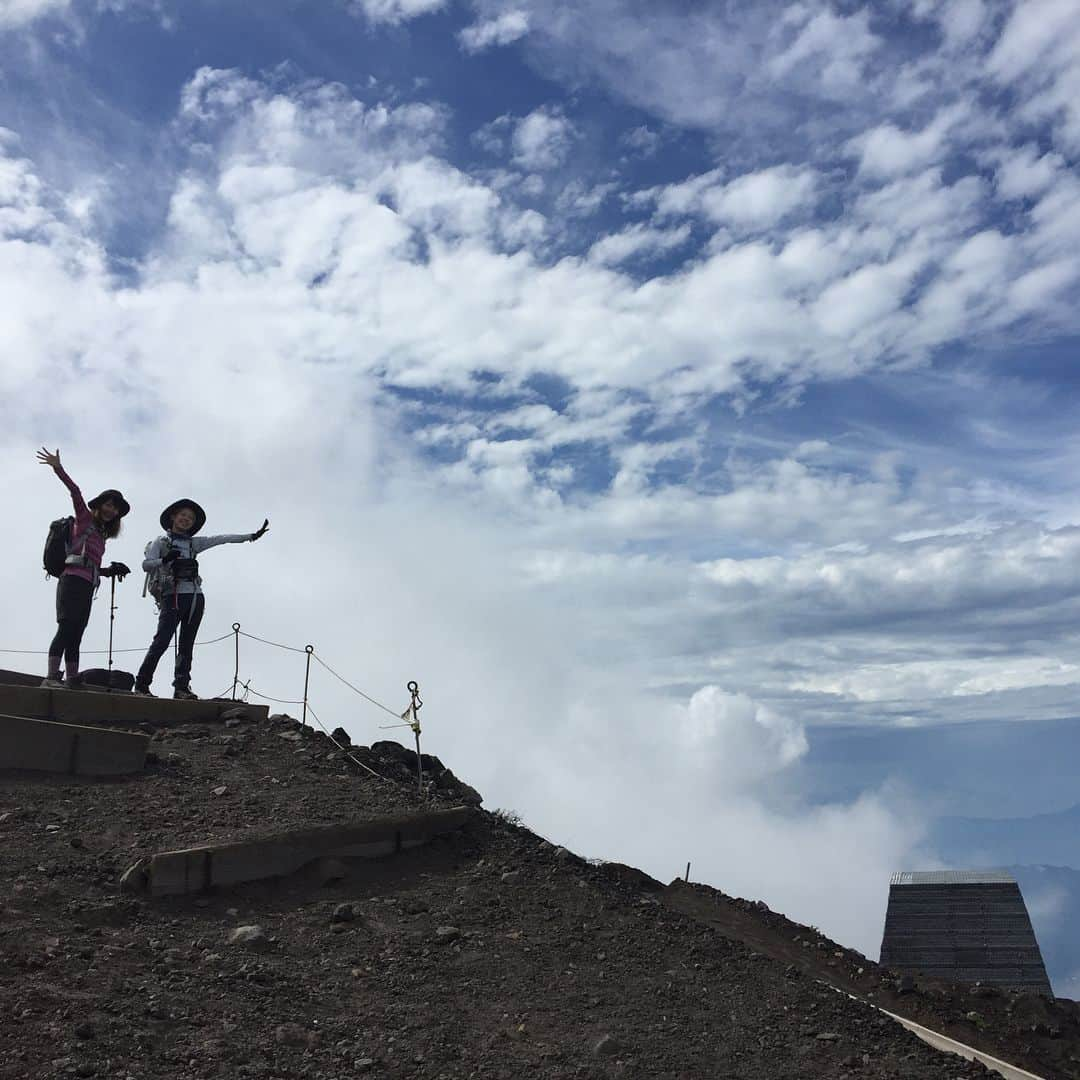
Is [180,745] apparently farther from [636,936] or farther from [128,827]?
[636,936]

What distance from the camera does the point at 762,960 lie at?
372 inches

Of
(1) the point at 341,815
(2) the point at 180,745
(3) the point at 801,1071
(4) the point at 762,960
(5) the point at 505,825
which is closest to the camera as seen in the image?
(3) the point at 801,1071

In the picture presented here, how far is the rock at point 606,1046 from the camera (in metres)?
7.33

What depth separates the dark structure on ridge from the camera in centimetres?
1523

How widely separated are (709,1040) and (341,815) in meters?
4.32

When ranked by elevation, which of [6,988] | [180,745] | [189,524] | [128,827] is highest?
[189,524]

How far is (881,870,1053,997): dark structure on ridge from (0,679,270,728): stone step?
32.2ft

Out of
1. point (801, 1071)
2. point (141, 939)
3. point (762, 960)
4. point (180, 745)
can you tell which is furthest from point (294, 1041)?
point (180, 745)

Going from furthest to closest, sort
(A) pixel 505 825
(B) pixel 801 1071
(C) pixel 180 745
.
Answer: (C) pixel 180 745 < (A) pixel 505 825 < (B) pixel 801 1071

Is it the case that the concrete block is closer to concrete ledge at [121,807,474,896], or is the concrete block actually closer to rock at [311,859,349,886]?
A: concrete ledge at [121,807,474,896]

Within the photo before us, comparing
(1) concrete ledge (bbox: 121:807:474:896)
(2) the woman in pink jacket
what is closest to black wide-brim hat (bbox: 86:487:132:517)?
(2) the woman in pink jacket

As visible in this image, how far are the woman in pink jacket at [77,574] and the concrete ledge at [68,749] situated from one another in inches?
93.5

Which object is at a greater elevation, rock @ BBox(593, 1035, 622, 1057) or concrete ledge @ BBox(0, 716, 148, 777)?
concrete ledge @ BBox(0, 716, 148, 777)

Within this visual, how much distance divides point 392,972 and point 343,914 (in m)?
0.90
